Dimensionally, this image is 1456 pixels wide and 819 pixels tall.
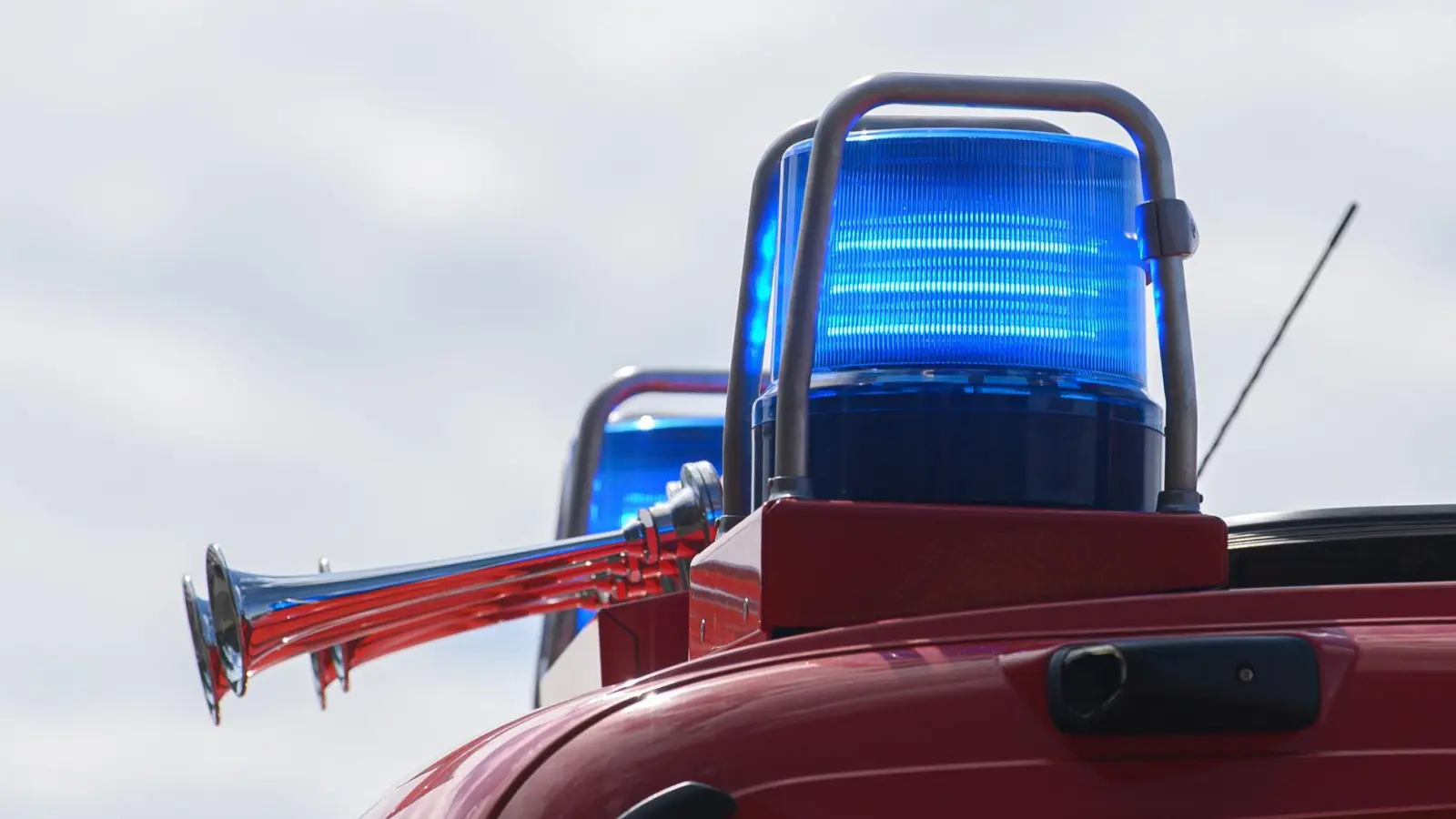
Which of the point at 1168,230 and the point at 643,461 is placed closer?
the point at 1168,230

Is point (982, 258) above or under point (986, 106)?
under

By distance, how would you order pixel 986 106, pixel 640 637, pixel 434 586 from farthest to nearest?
pixel 434 586 < pixel 640 637 < pixel 986 106

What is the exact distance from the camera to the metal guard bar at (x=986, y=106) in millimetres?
1938

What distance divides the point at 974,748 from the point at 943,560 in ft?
1.02

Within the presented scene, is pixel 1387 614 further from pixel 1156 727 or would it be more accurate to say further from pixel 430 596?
pixel 430 596

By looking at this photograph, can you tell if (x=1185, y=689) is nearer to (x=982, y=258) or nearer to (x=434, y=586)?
(x=982, y=258)

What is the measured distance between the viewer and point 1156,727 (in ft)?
4.96

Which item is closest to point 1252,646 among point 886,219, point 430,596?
point 886,219

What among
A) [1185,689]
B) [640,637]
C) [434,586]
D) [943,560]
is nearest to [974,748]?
[1185,689]

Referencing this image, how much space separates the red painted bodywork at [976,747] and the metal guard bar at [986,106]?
1.20 ft

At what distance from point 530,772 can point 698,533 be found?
1.43 metres

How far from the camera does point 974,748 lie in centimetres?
151

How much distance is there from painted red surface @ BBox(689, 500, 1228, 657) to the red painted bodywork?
18 centimetres

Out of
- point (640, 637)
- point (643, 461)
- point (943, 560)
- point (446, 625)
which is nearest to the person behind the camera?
point (943, 560)
